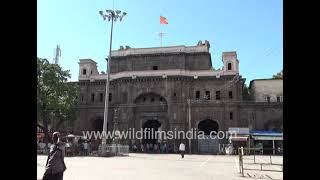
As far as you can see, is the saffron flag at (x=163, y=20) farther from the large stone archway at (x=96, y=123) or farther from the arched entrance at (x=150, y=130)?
the large stone archway at (x=96, y=123)

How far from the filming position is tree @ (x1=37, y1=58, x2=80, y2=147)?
42062mm

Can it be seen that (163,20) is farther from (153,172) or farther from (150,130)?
(153,172)

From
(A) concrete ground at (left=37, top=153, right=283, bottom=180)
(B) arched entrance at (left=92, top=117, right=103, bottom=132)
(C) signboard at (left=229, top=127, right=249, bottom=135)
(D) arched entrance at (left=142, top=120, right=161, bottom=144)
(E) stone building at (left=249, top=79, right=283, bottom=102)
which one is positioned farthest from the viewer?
(B) arched entrance at (left=92, top=117, right=103, bottom=132)

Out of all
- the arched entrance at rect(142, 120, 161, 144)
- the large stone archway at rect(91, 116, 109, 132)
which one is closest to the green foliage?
the large stone archway at rect(91, 116, 109, 132)

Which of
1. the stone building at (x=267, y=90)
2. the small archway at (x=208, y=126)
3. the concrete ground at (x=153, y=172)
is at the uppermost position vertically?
the stone building at (x=267, y=90)

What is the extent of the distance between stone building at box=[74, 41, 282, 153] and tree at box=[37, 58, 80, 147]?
24.5 feet

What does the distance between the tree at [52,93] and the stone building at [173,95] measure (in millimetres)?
7476

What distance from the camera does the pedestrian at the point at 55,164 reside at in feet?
25.6

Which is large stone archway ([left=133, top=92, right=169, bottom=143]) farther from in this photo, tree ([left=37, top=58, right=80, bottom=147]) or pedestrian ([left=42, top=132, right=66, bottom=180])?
pedestrian ([left=42, top=132, right=66, bottom=180])

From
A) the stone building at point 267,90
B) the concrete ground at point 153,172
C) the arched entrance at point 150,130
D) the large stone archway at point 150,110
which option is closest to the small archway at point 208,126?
the large stone archway at point 150,110
